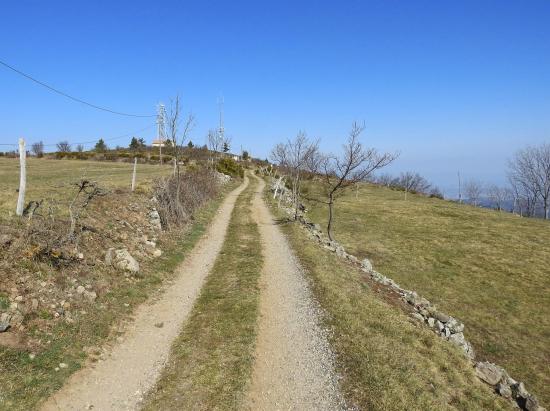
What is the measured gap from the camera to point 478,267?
28.9m

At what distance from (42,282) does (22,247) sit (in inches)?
62.3

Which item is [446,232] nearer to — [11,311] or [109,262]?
[109,262]

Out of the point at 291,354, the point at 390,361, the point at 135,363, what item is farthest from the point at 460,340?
the point at 135,363

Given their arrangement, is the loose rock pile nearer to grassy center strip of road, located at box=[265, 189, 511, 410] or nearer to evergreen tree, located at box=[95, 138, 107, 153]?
grassy center strip of road, located at box=[265, 189, 511, 410]

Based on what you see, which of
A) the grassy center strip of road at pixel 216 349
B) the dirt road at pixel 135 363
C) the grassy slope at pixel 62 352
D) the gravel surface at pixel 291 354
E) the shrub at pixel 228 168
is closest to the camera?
the grassy slope at pixel 62 352

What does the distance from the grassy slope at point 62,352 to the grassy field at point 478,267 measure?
13.4 m

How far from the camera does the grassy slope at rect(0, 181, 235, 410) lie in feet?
25.7

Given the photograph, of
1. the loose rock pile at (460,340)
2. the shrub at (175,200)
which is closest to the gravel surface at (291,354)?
the loose rock pile at (460,340)

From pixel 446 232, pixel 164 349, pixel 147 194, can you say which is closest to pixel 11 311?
pixel 164 349

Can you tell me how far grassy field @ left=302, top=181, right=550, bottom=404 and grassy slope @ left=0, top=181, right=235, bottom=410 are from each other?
13398 mm

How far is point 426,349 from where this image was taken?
11570 millimetres

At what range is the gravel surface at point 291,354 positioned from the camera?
8.67 metres

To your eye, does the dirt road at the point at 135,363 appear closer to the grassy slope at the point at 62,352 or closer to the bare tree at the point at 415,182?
the grassy slope at the point at 62,352

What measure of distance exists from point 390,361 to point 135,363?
6.30 m
